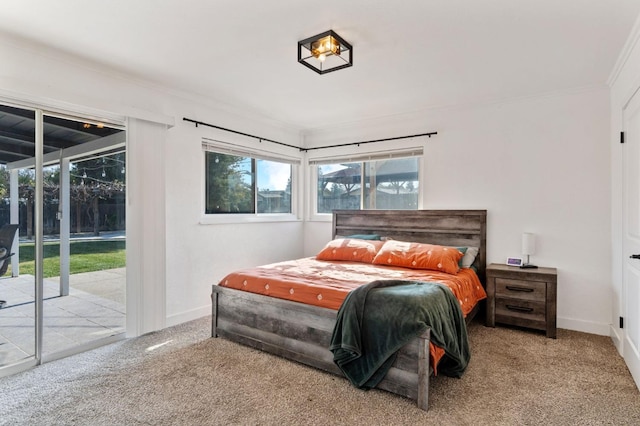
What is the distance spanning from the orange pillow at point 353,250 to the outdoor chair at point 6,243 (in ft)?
9.31

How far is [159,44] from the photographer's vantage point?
2613 mm

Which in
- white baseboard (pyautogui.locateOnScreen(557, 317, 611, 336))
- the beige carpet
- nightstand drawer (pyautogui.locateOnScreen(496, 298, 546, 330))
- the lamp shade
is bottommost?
the beige carpet

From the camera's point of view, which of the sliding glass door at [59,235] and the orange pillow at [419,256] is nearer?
the sliding glass door at [59,235]

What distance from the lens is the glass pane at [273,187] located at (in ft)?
15.9

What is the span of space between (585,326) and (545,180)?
58.0 inches

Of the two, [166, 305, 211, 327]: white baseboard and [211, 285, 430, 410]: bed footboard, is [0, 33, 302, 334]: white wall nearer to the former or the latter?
[166, 305, 211, 327]: white baseboard

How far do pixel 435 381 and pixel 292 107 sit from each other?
3.20 m

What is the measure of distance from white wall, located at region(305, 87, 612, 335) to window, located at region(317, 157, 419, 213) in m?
0.31

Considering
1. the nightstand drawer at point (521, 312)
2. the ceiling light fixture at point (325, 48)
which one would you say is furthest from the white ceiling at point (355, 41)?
the nightstand drawer at point (521, 312)

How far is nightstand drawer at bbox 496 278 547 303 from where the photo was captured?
3319 mm

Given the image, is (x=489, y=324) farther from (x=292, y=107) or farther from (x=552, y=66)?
(x=292, y=107)

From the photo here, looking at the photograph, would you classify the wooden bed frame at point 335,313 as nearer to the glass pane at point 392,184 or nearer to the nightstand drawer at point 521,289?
the glass pane at point 392,184

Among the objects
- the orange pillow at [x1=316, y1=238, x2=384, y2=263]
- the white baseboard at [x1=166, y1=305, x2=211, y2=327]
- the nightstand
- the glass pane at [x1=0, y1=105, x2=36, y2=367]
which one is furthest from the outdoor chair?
the nightstand

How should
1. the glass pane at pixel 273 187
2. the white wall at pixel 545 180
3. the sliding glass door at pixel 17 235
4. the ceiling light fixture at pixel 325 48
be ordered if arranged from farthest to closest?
1. the glass pane at pixel 273 187
2. the white wall at pixel 545 180
3. the sliding glass door at pixel 17 235
4. the ceiling light fixture at pixel 325 48
